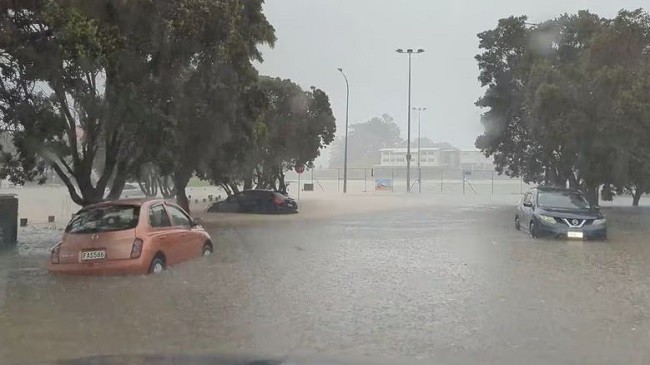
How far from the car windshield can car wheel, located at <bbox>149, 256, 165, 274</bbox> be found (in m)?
11.6

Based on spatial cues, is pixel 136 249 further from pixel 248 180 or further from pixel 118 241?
pixel 248 180

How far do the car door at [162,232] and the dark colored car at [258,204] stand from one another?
1801 centimetres

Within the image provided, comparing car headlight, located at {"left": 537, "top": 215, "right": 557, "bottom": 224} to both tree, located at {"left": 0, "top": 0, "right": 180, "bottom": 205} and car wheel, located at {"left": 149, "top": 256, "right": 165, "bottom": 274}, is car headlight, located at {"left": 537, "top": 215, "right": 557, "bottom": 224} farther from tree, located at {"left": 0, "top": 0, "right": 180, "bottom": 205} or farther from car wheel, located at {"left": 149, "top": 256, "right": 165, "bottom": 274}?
car wheel, located at {"left": 149, "top": 256, "right": 165, "bottom": 274}

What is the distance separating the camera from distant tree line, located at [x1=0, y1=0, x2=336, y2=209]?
1222 centimetres

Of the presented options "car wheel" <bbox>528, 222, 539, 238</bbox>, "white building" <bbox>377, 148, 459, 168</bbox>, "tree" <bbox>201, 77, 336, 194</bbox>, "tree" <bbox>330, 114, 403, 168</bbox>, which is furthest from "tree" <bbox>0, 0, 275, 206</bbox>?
"tree" <bbox>330, 114, 403, 168</bbox>

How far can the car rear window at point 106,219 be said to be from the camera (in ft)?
35.1

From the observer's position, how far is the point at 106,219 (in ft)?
35.7

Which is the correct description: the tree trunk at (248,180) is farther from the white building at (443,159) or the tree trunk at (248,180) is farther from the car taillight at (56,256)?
the white building at (443,159)

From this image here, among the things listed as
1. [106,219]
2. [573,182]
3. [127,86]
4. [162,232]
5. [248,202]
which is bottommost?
[248,202]

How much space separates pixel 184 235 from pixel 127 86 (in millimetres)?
4611

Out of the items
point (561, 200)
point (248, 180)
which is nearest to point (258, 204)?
point (248, 180)

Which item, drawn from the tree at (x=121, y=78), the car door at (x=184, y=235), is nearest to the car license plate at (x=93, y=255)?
the car door at (x=184, y=235)

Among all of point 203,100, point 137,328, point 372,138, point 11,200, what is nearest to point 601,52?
point 203,100

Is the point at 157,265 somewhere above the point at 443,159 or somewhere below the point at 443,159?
below
